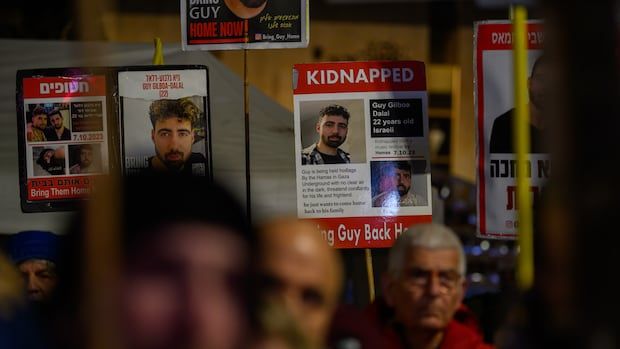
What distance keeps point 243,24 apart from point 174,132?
597 millimetres

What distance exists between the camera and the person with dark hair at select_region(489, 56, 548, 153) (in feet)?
18.9

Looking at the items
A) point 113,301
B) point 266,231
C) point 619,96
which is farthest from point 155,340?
point 619,96

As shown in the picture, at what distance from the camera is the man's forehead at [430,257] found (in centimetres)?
421

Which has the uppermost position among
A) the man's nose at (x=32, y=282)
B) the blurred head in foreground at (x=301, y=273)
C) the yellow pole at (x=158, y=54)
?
the yellow pole at (x=158, y=54)

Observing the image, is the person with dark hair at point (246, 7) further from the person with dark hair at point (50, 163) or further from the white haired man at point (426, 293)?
the white haired man at point (426, 293)

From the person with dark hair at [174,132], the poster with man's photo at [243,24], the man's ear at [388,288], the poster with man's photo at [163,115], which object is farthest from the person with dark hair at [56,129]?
the man's ear at [388,288]

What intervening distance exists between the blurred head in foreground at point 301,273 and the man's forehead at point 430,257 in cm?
169

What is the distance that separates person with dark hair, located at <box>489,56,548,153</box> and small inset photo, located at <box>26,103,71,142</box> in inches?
78.9

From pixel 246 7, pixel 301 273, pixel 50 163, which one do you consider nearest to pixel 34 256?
pixel 50 163

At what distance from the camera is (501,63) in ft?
20.1

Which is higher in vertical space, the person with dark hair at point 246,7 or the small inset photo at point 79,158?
the person with dark hair at point 246,7

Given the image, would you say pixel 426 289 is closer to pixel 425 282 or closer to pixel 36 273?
pixel 425 282

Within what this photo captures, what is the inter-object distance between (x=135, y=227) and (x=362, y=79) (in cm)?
421

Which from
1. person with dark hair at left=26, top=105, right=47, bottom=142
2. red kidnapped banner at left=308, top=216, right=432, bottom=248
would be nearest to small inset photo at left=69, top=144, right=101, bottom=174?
person with dark hair at left=26, top=105, right=47, bottom=142
